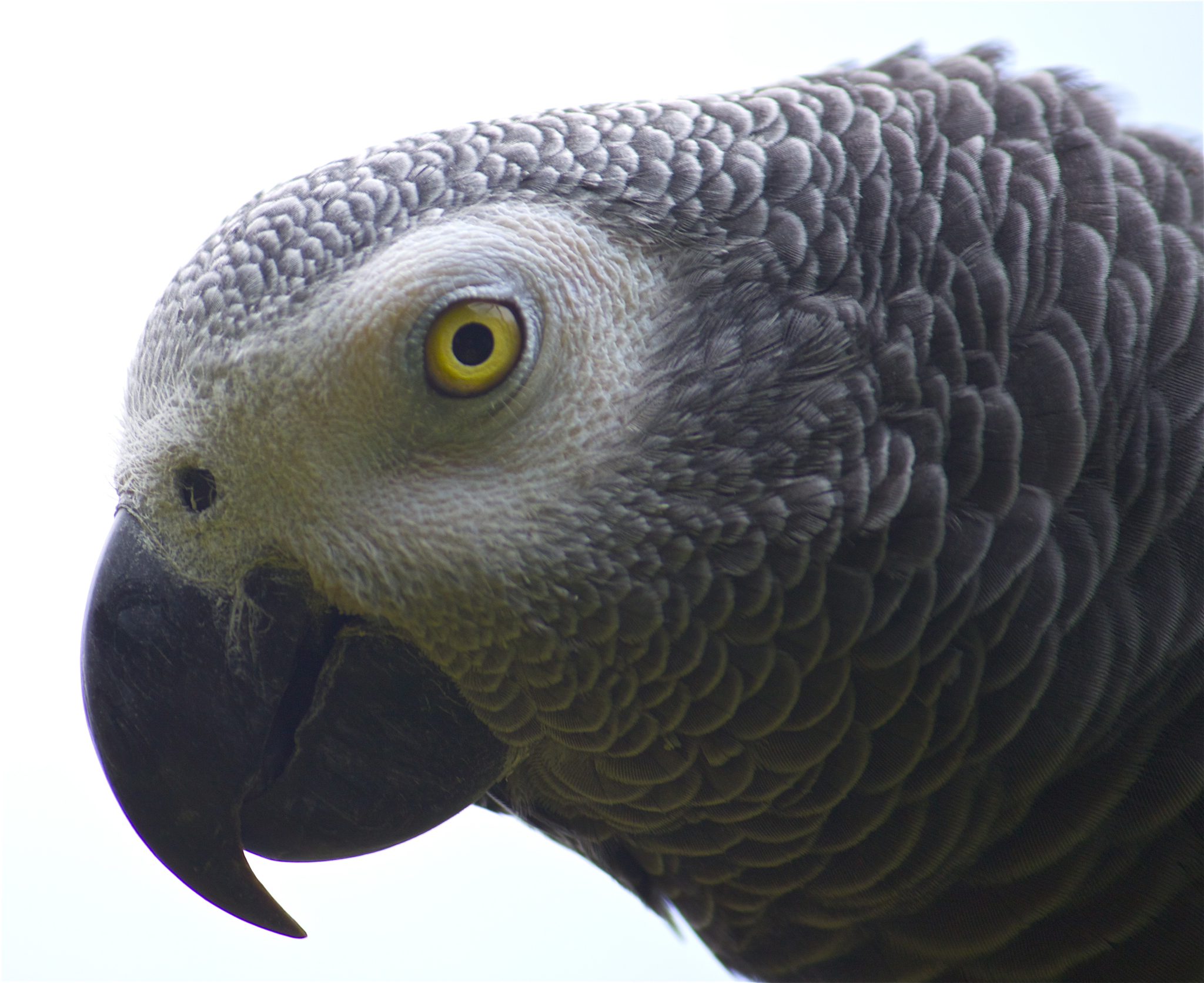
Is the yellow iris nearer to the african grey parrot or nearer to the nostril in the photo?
the african grey parrot

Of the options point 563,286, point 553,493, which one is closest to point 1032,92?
point 563,286

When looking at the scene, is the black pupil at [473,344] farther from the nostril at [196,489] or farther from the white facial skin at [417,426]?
the nostril at [196,489]

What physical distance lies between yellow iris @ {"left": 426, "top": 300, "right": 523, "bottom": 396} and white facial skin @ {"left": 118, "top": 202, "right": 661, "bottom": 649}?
0.04ft

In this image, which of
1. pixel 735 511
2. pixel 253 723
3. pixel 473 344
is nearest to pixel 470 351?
pixel 473 344

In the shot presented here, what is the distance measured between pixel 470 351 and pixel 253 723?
467mm

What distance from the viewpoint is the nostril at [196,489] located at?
0.99 m

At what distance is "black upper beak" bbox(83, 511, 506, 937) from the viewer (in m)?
1.00

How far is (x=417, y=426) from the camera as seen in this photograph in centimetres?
95

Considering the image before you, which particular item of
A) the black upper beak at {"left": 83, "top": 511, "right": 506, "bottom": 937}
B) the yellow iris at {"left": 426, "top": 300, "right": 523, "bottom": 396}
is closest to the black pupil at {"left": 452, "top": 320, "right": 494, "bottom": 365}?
the yellow iris at {"left": 426, "top": 300, "right": 523, "bottom": 396}

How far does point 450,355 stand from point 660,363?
216mm

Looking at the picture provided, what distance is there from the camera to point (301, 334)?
0.95 m

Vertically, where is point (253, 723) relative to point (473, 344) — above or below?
below

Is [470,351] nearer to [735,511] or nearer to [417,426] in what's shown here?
[417,426]

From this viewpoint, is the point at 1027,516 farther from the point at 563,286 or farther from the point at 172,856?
the point at 172,856
